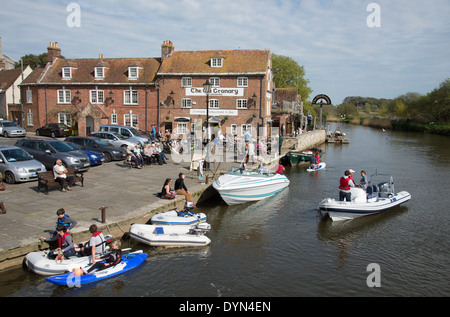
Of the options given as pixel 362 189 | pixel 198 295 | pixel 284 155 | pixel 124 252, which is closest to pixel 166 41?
pixel 284 155

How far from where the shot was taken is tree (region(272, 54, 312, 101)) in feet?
210

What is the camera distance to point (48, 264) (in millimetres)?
9617

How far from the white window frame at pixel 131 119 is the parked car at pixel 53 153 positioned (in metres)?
18.3

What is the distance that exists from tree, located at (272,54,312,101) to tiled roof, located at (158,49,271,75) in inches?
1115

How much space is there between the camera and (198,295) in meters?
9.40

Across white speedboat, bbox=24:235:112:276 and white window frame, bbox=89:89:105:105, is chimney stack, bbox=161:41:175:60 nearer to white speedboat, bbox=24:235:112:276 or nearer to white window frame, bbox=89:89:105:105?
white window frame, bbox=89:89:105:105

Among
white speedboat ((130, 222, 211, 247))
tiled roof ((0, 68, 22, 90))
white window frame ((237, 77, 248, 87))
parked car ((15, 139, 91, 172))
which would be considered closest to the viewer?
white speedboat ((130, 222, 211, 247))

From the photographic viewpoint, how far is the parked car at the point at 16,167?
1612 cm

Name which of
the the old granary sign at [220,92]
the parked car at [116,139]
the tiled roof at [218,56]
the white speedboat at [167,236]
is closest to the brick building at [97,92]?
the tiled roof at [218,56]

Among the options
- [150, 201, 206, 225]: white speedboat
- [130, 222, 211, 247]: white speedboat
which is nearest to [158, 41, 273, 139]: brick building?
[150, 201, 206, 225]: white speedboat

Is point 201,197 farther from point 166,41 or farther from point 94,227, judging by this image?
point 166,41

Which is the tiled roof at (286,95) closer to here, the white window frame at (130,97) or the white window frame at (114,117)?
the white window frame at (130,97)

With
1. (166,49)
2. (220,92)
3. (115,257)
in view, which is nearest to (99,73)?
(166,49)
